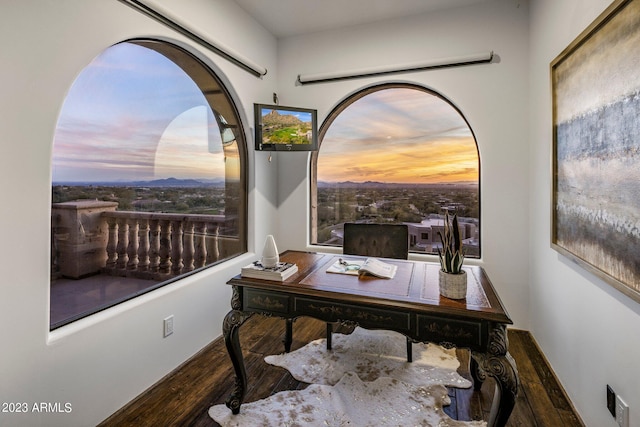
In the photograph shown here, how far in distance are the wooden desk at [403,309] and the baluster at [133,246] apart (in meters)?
0.82

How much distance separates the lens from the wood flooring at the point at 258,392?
1687 millimetres

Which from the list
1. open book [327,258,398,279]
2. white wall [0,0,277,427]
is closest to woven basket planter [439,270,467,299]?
open book [327,258,398,279]

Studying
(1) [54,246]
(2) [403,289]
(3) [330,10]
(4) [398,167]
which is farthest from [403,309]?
(3) [330,10]

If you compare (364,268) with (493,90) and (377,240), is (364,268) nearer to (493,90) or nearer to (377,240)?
(377,240)

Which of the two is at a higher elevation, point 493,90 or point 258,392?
point 493,90

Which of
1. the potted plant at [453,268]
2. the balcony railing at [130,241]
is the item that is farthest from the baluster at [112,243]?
the potted plant at [453,268]

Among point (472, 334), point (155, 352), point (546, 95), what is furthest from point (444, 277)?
point (155, 352)

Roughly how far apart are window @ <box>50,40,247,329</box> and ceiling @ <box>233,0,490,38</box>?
87 centimetres

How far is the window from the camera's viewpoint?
163 cm

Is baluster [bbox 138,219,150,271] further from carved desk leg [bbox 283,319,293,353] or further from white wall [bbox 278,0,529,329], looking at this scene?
white wall [bbox 278,0,529,329]

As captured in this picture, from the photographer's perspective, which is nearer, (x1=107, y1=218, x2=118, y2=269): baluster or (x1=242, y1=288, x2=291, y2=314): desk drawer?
(x1=242, y1=288, x2=291, y2=314): desk drawer

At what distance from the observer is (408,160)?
10.3 feet

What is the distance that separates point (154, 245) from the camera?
7.20 ft

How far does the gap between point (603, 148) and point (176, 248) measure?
262 centimetres
